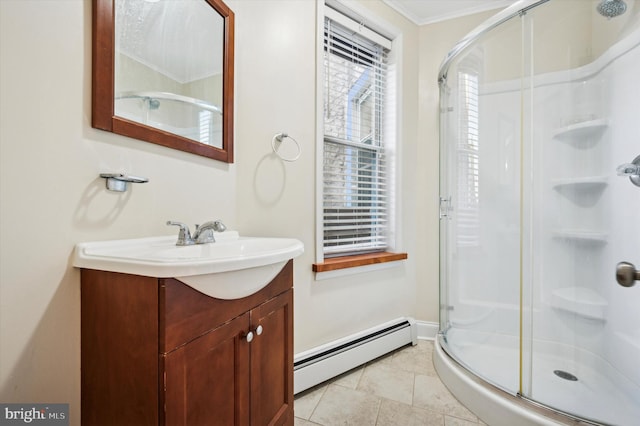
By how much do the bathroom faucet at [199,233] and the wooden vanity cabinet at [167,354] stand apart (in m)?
0.27

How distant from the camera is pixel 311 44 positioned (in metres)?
1.68

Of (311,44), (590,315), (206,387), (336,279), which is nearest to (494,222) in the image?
(590,315)

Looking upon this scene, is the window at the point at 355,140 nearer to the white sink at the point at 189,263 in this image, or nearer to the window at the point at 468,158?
the window at the point at 468,158

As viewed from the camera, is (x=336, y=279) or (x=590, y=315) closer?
(x=590, y=315)

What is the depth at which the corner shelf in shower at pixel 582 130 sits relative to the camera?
4.99ft

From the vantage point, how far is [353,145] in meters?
1.98

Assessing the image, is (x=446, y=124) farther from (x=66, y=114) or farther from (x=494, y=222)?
(x=66, y=114)

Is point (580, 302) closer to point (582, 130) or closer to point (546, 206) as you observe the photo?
point (546, 206)

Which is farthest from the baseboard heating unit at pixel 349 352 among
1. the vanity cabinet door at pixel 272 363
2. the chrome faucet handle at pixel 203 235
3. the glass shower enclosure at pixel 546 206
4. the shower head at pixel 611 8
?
the shower head at pixel 611 8

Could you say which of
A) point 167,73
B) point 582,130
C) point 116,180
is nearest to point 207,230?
point 116,180

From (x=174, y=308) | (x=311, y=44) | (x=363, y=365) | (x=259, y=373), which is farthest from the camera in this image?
(x=363, y=365)

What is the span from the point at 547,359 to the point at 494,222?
32.3 inches

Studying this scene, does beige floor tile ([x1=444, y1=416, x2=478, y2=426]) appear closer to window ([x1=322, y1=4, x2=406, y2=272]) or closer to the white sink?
window ([x1=322, y1=4, x2=406, y2=272])

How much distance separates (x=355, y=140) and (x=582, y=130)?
1.25 meters
